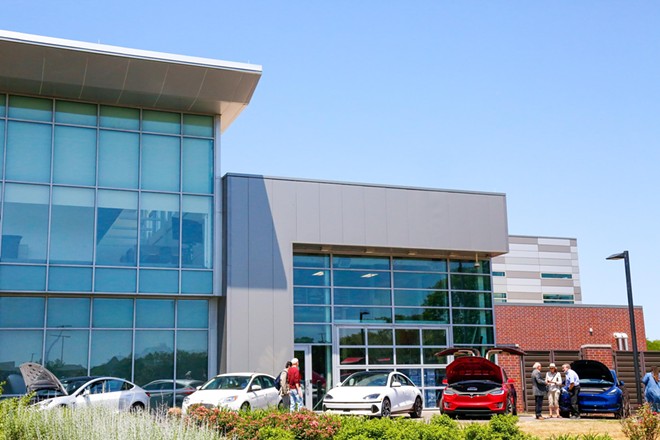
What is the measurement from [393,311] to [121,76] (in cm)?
1193

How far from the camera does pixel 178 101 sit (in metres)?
24.9

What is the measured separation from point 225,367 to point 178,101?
8.28 metres

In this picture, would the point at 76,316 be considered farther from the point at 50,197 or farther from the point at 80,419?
the point at 80,419

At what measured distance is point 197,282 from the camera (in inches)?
968

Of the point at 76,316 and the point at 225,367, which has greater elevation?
the point at 76,316

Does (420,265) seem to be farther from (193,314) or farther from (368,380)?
(193,314)

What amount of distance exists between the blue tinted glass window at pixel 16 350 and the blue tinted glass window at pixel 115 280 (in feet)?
6.87

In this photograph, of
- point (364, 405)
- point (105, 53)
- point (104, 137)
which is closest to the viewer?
point (364, 405)

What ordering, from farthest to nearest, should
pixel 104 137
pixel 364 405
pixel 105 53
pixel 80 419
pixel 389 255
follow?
pixel 389 255
pixel 104 137
pixel 105 53
pixel 364 405
pixel 80 419

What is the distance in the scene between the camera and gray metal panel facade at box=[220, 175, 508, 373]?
81.2ft

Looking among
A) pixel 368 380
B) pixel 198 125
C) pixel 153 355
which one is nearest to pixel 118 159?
pixel 198 125

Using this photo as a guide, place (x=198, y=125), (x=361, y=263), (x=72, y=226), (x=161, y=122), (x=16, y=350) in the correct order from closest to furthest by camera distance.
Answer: (x=16, y=350), (x=72, y=226), (x=161, y=122), (x=198, y=125), (x=361, y=263)

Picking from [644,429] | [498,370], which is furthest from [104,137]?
[644,429]

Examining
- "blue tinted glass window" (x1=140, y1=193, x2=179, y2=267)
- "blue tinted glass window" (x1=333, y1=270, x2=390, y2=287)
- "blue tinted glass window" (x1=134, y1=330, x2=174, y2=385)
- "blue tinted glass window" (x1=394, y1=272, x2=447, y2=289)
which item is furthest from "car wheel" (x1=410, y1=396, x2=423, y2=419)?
"blue tinted glass window" (x1=140, y1=193, x2=179, y2=267)
